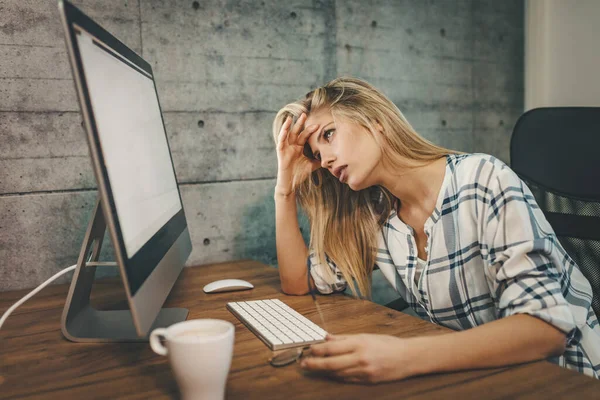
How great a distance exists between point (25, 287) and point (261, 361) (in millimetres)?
974

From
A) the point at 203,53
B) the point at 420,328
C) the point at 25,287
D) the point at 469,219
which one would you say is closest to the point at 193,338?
the point at 420,328

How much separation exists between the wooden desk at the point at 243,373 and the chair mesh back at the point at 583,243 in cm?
60

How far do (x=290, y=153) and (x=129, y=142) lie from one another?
64 cm

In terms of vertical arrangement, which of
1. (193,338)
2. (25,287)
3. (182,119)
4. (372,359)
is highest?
(182,119)

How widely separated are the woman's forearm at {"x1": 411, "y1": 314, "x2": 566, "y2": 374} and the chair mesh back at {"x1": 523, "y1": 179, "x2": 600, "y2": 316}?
0.56m

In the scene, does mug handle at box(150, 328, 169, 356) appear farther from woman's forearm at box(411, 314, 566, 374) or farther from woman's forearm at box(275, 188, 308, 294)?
woman's forearm at box(275, 188, 308, 294)

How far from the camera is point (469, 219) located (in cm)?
108

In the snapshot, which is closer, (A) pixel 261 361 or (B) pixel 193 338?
(B) pixel 193 338

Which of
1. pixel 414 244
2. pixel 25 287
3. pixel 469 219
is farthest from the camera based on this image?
pixel 25 287

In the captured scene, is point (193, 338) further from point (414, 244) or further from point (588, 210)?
point (588, 210)

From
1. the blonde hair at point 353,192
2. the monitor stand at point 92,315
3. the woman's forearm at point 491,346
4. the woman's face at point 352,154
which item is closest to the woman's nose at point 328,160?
the woman's face at point 352,154

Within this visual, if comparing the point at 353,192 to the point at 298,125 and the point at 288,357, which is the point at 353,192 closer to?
the point at 298,125

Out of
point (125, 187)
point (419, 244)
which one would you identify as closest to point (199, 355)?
point (125, 187)

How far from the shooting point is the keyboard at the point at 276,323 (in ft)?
2.80
